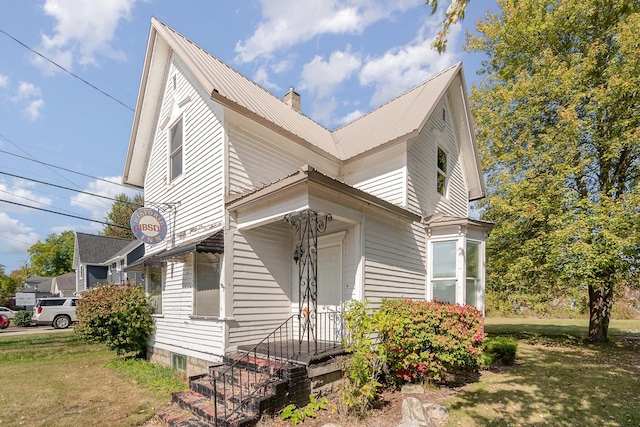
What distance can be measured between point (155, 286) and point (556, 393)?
1022 cm

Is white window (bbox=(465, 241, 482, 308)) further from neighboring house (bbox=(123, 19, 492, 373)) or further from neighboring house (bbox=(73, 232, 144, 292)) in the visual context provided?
neighboring house (bbox=(73, 232, 144, 292))

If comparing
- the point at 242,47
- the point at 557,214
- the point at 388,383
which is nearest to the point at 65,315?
the point at 242,47

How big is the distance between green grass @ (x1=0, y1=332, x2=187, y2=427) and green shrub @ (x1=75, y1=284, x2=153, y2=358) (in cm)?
70

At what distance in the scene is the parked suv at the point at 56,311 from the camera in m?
21.7

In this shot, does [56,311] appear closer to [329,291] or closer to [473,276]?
[329,291]

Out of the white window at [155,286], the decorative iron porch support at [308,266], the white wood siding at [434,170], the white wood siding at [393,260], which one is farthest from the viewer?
the white window at [155,286]

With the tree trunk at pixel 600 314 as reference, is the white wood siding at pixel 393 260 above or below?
above

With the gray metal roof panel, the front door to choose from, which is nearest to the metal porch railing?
the front door

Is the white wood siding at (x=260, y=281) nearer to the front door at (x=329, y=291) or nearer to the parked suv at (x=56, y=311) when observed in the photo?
the front door at (x=329, y=291)

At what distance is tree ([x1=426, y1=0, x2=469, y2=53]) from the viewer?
342 centimetres

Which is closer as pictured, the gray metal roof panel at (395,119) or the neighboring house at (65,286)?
the gray metal roof panel at (395,119)

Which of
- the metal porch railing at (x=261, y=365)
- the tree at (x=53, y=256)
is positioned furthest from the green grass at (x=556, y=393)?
the tree at (x=53, y=256)

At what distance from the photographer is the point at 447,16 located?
3623 mm

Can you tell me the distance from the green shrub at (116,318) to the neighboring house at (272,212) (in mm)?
472
